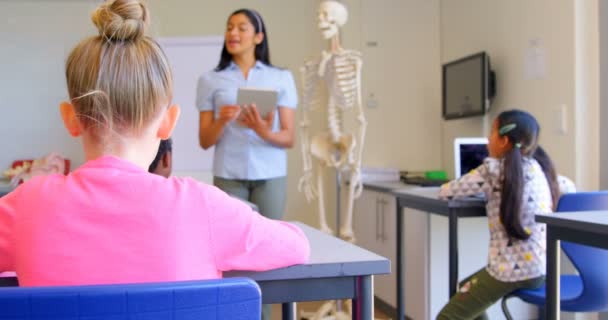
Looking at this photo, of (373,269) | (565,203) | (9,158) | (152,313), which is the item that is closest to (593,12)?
(565,203)

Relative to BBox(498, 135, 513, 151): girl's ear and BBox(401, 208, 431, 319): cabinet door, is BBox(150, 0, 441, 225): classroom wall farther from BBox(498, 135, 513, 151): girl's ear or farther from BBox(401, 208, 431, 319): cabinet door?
BBox(498, 135, 513, 151): girl's ear

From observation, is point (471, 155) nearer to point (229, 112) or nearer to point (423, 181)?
point (423, 181)

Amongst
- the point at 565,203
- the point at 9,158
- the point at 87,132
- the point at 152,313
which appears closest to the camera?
the point at 152,313

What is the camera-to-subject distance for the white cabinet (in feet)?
12.3

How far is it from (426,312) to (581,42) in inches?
62.9

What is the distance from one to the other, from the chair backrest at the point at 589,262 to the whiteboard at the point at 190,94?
3.42 meters

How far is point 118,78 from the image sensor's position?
3.54 ft

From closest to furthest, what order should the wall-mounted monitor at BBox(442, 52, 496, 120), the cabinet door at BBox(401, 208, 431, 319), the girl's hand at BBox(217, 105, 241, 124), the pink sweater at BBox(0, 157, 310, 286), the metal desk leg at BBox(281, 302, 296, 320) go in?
the pink sweater at BBox(0, 157, 310, 286)
the metal desk leg at BBox(281, 302, 296, 320)
the girl's hand at BBox(217, 105, 241, 124)
the cabinet door at BBox(401, 208, 431, 319)
the wall-mounted monitor at BBox(442, 52, 496, 120)

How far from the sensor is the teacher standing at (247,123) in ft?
→ 8.86

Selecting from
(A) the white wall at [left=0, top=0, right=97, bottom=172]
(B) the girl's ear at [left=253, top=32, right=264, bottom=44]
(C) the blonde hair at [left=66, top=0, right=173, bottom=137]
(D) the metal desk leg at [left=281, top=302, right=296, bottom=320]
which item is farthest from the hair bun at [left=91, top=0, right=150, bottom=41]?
(A) the white wall at [left=0, top=0, right=97, bottom=172]

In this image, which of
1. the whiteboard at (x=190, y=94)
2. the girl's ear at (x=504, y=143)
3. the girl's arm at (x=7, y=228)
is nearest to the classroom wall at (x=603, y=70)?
the girl's ear at (x=504, y=143)

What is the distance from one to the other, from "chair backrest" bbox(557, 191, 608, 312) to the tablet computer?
115cm

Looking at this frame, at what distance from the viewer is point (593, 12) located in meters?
3.31

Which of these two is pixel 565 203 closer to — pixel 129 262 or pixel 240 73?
pixel 240 73
